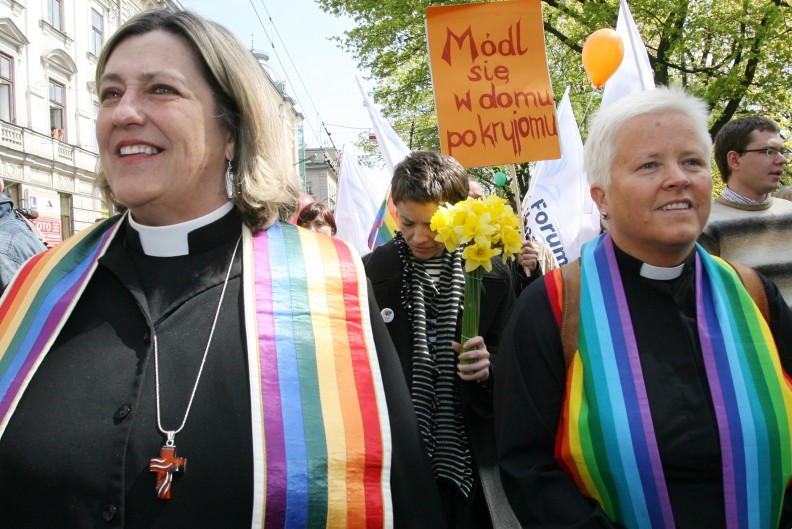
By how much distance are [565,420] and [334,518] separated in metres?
0.66

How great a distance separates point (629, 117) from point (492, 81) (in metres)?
2.38

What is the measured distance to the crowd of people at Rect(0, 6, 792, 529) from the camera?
1527 mm

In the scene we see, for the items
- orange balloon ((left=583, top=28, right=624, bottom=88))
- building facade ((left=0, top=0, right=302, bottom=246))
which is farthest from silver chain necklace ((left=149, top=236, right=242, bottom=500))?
building facade ((left=0, top=0, right=302, bottom=246))

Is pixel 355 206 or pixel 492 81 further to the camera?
pixel 355 206

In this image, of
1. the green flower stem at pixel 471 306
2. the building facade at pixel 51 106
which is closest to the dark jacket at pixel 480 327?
the green flower stem at pixel 471 306

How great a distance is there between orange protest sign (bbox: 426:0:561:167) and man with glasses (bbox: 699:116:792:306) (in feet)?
3.28

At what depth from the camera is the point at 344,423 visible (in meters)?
1.64

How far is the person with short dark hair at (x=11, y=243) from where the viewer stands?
279 cm

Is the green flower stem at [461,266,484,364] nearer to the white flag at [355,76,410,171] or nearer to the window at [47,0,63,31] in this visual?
the white flag at [355,76,410,171]

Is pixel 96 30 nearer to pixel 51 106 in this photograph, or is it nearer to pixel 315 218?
pixel 51 106

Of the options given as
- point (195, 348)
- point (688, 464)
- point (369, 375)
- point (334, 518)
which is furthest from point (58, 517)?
point (688, 464)

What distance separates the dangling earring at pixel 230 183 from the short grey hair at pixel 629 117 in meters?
1.06

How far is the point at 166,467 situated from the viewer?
4.80 ft

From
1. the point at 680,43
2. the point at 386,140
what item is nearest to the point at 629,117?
the point at 386,140
